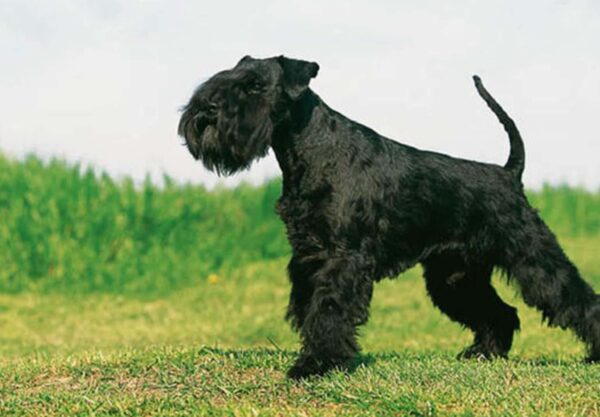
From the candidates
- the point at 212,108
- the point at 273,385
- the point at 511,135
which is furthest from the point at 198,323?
the point at 212,108

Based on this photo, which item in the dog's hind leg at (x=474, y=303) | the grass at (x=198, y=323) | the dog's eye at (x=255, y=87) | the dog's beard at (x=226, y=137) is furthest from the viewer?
the dog's hind leg at (x=474, y=303)

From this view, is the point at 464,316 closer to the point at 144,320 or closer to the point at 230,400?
the point at 230,400

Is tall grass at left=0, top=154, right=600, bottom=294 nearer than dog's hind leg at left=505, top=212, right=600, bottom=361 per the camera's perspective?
No

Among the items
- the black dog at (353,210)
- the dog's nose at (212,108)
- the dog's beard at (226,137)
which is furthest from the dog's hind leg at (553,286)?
the dog's nose at (212,108)

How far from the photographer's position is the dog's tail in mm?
7617

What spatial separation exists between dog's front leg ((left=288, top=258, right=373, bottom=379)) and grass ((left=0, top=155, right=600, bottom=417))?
0.14 meters

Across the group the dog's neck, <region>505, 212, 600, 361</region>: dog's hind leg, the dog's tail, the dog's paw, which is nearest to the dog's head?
the dog's neck

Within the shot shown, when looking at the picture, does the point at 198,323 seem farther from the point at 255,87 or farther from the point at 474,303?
the point at 255,87

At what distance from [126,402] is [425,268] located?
8.39 ft

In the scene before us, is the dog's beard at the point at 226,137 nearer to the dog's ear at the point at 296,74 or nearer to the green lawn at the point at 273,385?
the dog's ear at the point at 296,74

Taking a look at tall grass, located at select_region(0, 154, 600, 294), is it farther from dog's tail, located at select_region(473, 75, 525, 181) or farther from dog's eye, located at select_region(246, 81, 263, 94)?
dog's eye, located at select_region(246, 81, 263, 94)

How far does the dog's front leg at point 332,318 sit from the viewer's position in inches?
245

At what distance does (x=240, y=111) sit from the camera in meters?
6.21

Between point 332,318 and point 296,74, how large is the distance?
148cm
